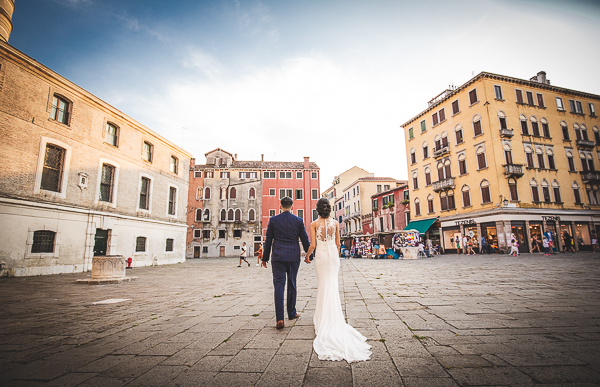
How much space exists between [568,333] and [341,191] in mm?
54563

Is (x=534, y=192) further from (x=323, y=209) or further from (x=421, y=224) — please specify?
(x=323, y=209)

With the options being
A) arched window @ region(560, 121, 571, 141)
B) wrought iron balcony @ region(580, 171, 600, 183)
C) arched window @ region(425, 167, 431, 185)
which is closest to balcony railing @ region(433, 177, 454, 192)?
arched window @ region(425, 167, 431, 185)

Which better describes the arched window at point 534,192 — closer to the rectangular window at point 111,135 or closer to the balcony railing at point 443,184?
the balcony railing at point 443,184

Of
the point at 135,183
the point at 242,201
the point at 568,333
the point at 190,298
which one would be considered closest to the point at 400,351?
the point at 568,333

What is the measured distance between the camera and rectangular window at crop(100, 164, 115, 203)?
640 inches

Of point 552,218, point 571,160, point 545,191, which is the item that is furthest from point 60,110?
point 571,160

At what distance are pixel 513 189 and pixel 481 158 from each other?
3.68 m

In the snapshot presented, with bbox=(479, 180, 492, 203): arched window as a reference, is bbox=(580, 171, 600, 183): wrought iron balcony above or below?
above

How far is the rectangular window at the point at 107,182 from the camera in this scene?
16266 mm

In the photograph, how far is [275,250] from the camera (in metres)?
4.28

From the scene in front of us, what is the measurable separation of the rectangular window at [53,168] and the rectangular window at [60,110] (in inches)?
58.1

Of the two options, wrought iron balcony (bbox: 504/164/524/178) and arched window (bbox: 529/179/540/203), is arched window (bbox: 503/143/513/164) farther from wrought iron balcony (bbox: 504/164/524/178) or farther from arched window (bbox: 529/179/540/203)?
arched window (bbox: 529/179/540/203)

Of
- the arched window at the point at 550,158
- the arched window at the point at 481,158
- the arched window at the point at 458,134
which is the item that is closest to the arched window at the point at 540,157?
the arched window at the point at 550,158

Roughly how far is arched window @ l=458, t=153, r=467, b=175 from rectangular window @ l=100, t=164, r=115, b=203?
2910 centimetres
